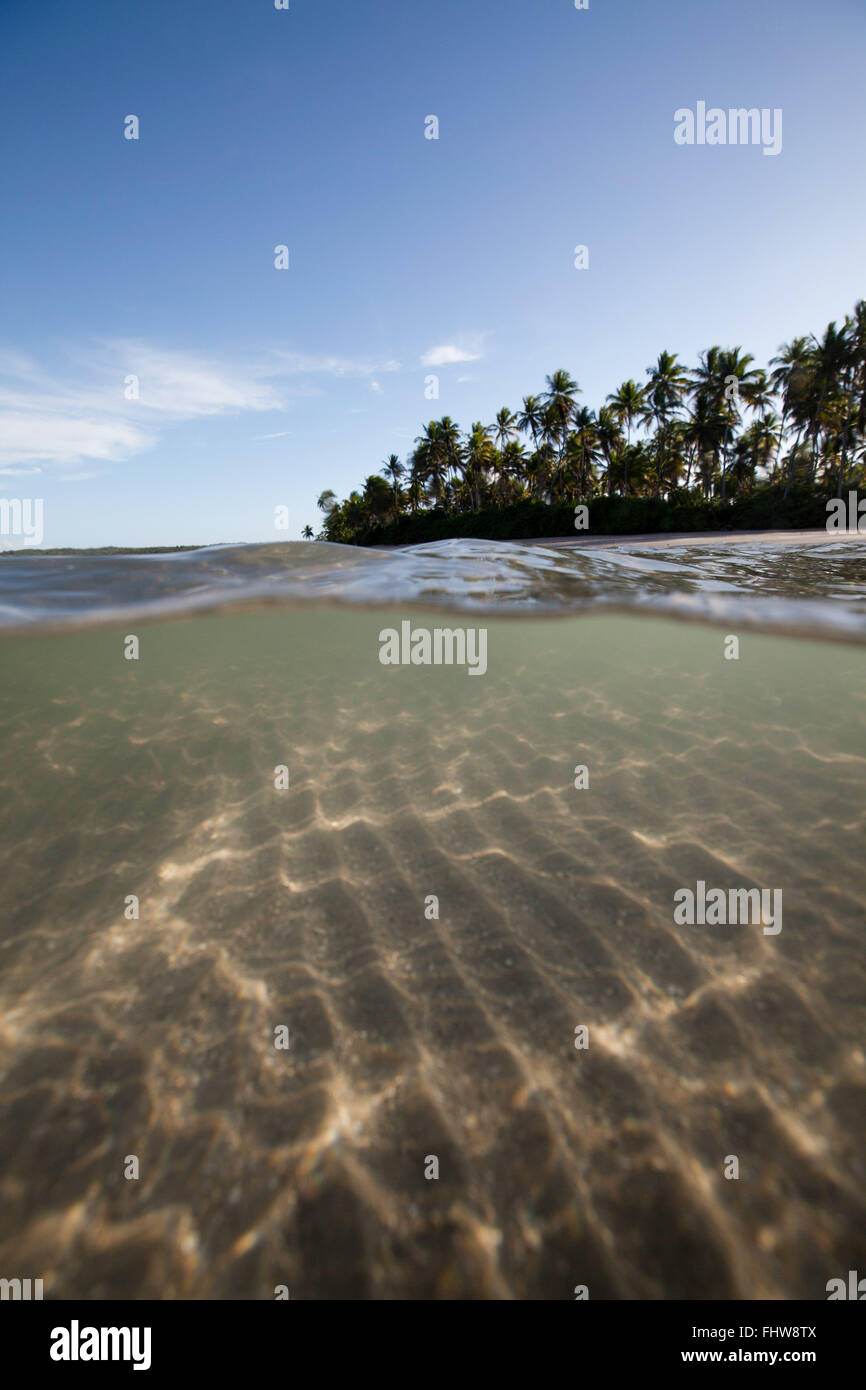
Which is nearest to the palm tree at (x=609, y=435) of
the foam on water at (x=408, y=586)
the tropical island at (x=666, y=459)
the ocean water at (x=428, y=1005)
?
the tropical island at (x=666, y=459)

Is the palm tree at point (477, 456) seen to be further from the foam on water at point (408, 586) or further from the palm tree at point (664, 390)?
the foam on water at point (408, 586)

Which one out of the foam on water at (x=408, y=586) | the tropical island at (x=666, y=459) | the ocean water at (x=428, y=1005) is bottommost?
the ocean water at (x=428, y=1005)

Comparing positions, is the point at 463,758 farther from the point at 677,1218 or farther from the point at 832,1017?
the point at 677,1218

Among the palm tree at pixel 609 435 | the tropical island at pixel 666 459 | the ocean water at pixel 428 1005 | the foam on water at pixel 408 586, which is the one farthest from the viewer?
the palm tree at pixel 609 435

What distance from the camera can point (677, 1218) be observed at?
1.87 metres

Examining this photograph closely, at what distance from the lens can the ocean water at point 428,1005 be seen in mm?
1830

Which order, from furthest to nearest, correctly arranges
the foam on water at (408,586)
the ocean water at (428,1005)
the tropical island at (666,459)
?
the tropical island at (666,459), the foam on water at (408,586), the ocean water at (428,1005)

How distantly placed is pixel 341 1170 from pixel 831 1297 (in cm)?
181

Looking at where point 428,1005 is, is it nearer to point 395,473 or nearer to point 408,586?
point 408,586

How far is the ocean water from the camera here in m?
1.83

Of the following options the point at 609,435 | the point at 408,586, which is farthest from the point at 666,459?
the point at 408,586

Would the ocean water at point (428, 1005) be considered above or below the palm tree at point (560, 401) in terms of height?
below

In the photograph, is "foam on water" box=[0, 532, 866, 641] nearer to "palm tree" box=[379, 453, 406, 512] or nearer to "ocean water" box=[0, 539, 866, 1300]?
"ocean water" box=[0, 539, 866, 1300]

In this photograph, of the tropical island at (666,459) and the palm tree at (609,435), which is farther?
the palm tree at (609,435)
